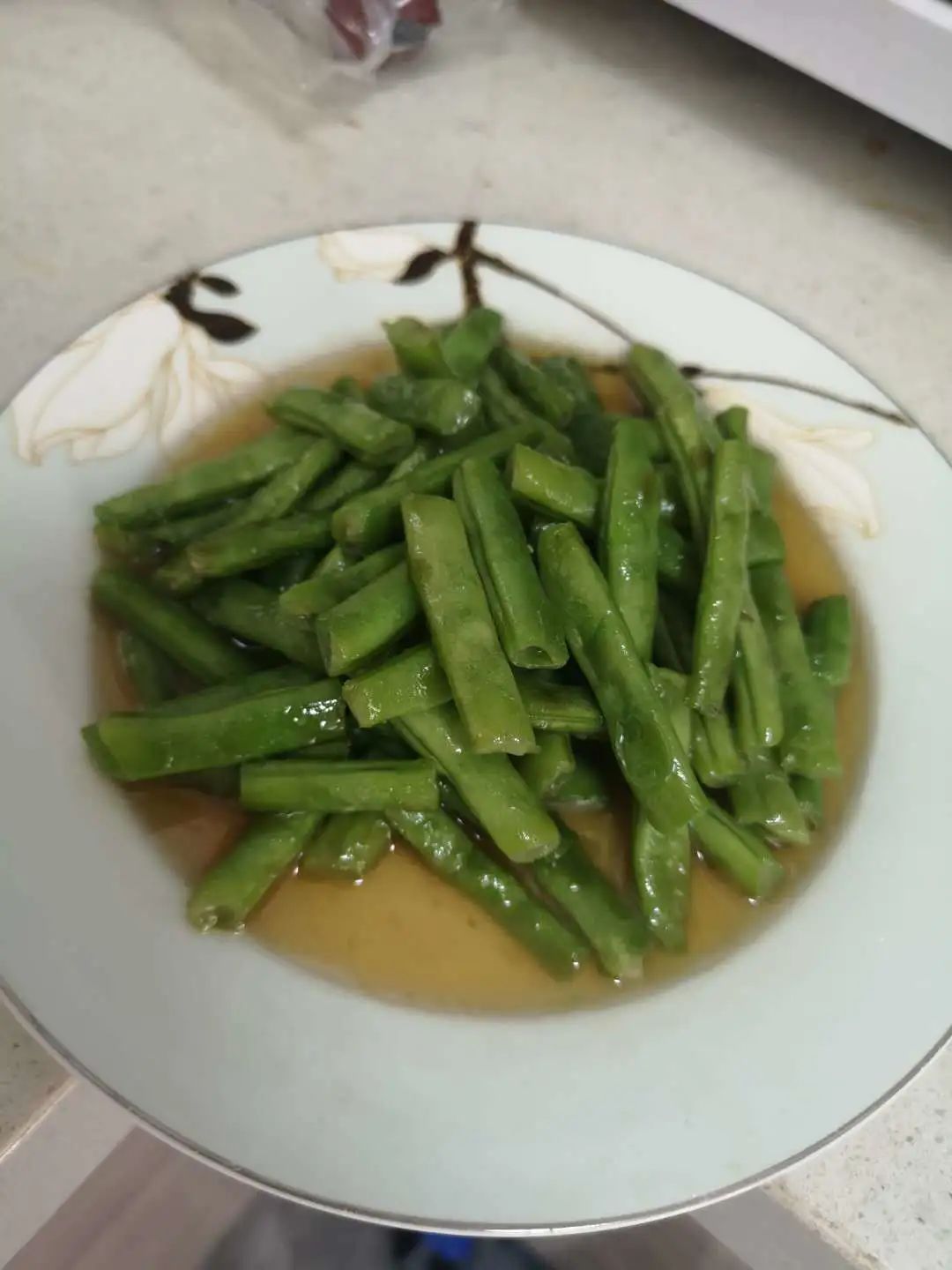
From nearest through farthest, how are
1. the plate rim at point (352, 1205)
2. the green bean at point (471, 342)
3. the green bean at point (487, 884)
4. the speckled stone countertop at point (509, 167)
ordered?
1. the plate rim at point (352, 1205)
2. the green bean at point (487, 884)
3. the green bean at point (471, 342)
4. the speckled stone countertop at point (509, 167)

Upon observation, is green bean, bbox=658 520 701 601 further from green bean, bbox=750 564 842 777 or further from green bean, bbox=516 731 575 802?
green bean, bbox=516 731 575 802

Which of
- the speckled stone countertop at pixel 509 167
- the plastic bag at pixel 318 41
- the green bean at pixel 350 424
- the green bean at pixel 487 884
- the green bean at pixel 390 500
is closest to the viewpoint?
the green bean at pixel 487 884

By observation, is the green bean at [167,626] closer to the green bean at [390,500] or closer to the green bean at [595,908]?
the green bean at [390,500]

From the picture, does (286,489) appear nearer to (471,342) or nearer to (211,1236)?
(471,342)

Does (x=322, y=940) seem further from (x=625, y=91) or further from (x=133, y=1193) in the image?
(x=625, y=91)

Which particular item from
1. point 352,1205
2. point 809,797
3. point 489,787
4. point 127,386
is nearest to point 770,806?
point 809,797

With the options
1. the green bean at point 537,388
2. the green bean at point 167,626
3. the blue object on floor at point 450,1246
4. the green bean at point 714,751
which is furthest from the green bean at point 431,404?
the blue object on floor at point 450,1246

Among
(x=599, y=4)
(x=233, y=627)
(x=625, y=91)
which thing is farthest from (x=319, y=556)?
(x=599, y=4)
